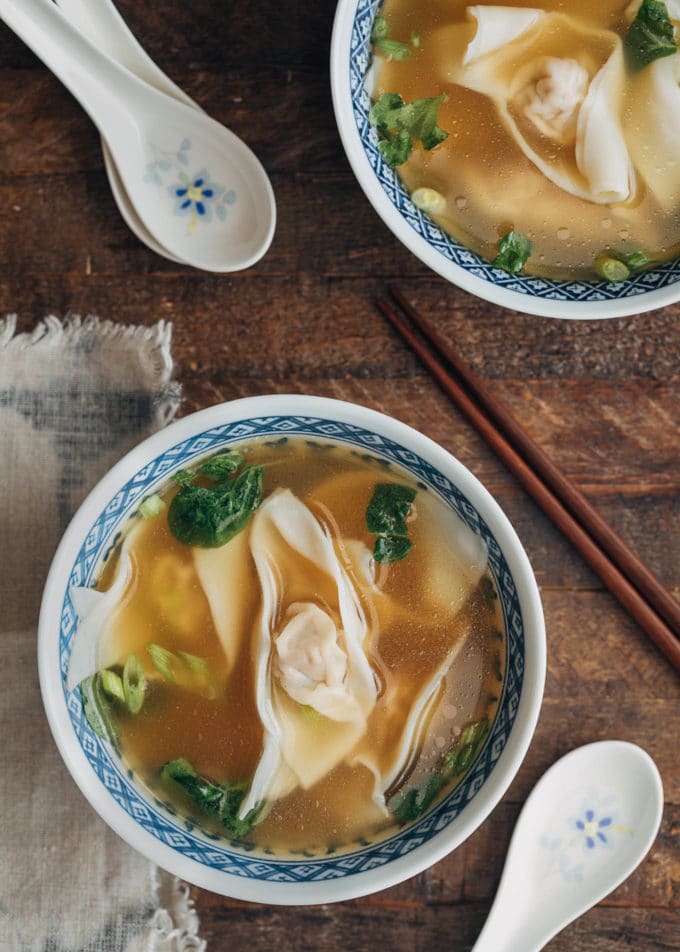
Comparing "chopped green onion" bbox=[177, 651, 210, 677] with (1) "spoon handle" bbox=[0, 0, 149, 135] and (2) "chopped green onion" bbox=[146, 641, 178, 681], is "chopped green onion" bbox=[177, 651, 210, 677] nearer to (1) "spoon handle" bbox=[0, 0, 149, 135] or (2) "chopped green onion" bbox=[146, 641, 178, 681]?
(2) "chopped green onion" bbox=[146, 641, 178, 681]

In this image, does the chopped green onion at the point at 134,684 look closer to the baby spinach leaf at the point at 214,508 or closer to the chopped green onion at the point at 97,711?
the chopped green onion at the point at 97,711

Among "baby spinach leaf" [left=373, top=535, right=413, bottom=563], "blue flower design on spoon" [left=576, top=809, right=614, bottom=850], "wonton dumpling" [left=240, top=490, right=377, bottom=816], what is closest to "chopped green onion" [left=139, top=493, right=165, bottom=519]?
"wonton dumpling" [left=240, top=490, right=377, bottom=816]

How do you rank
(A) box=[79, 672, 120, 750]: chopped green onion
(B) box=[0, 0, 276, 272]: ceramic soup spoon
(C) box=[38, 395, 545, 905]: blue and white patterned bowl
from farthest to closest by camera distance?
(B) box=[0, 0, 276, 272]: ceramic soup spoon → (A) box=[79, 672, 120, 750]: chopped green onion → (C) box=[38, 395, 545, 905]: blue and white patterned bowl

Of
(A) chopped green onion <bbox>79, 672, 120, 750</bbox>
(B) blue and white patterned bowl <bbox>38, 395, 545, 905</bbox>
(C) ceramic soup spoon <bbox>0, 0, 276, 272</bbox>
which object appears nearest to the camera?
(B) blue and white patterned bowl <bbox>38, 395, 545, 905</bbox>

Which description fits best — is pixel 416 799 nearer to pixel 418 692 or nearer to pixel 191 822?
pixel 418 692

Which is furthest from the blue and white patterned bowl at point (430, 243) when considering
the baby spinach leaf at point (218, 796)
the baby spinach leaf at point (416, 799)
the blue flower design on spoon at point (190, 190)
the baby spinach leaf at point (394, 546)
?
the baby spinach leaf at point (218, 796)

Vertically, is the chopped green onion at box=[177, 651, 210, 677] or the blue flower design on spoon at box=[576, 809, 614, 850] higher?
the chopped green onion at box=[177, 651, 210, 677]

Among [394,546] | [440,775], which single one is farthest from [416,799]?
[394,546]
